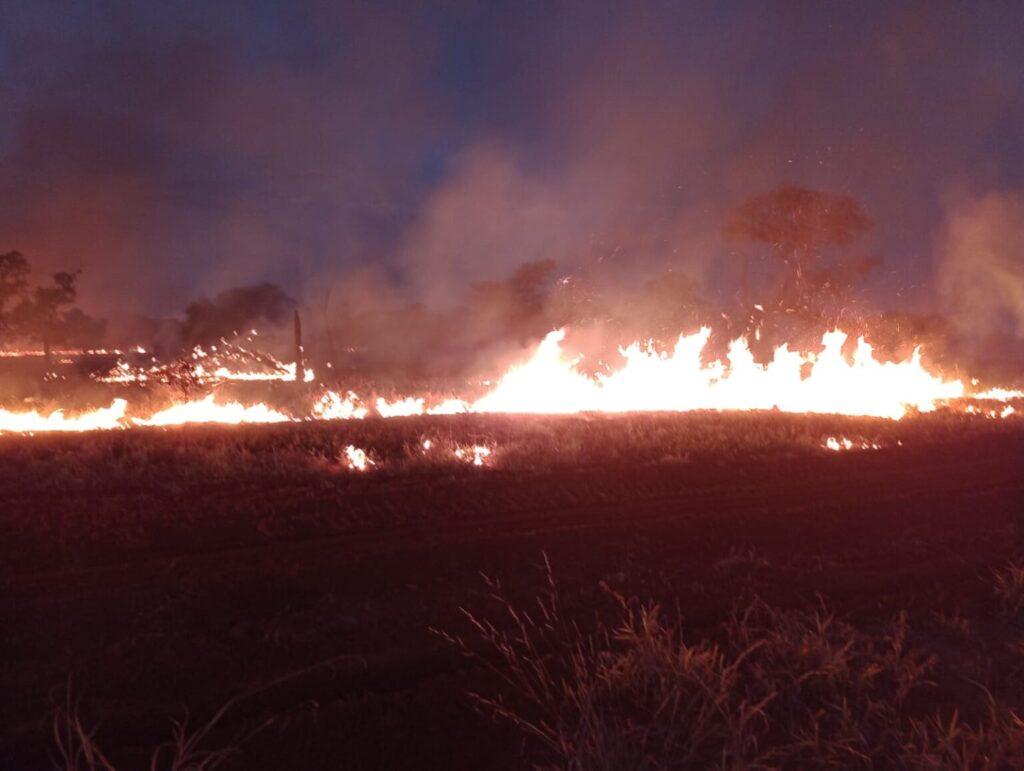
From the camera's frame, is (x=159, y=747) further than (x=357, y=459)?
No

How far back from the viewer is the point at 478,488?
9.10m

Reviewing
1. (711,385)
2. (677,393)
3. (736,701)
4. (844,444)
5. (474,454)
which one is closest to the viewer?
(736,701)

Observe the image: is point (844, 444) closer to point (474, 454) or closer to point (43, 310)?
point (474, 454)

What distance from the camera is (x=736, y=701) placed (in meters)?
4.30

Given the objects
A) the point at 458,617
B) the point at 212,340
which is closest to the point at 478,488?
the point at 458,617

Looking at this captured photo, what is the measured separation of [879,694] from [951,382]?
94.5 ft

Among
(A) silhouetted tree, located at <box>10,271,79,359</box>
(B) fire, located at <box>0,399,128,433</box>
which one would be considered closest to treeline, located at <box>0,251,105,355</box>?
(A) silhouetted tree, located at <box>10,271,79,359</box>

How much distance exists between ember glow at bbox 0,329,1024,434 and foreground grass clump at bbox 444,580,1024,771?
11756 millimetres

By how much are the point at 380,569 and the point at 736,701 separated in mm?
3014

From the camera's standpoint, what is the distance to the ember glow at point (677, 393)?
17.4 metres

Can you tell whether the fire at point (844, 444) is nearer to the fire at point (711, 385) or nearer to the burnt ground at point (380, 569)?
the burnt ground at point (380, 569)

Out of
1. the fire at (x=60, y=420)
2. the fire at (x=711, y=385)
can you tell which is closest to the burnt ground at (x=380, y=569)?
the fire at (x=60, y=420)

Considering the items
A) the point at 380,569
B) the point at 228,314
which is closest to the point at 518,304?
the point at 228,314

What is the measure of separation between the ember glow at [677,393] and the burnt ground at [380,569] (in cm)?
637
